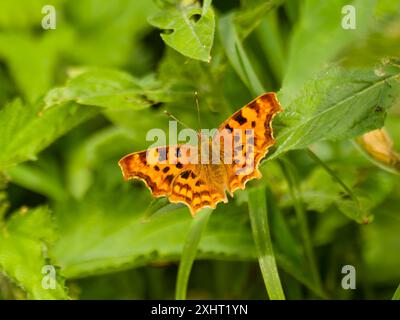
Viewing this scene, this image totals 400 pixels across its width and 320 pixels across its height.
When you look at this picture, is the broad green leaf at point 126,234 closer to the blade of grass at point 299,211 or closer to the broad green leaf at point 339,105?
the blade of grass at point 299,211

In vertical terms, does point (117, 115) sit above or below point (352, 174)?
above

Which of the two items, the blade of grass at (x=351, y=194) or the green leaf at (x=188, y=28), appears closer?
the green leaf at (x=188, y=28)

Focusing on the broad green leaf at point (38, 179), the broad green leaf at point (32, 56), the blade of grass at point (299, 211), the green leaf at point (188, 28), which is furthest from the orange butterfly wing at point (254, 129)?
the broad green leaf at point (32, 56)

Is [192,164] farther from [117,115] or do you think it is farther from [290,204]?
[117,115]

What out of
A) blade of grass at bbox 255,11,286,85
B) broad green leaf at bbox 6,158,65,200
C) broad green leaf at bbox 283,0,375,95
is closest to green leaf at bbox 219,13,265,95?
broad green leaf at bbox 283,0,375,95

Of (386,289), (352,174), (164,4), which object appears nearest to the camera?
(164,4)

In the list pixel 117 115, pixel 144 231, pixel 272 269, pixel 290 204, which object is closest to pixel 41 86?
pixel 117 115

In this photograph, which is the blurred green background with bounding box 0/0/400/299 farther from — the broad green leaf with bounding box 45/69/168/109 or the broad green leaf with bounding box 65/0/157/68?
the broad green leaf with bounding box 65/0/157/68
